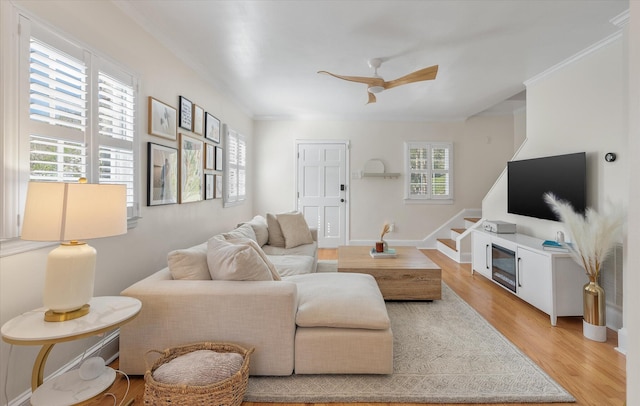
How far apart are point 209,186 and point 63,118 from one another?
2019 millimetres

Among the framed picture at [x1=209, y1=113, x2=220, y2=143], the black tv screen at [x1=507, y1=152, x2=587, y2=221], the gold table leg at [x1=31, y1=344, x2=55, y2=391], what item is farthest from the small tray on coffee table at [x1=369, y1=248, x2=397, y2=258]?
the gold table leg at [x1=31, y1=344, x2=55, y2=391]

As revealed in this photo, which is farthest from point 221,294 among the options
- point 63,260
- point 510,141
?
point 510,141

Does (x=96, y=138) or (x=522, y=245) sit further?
(x=522, y=245)

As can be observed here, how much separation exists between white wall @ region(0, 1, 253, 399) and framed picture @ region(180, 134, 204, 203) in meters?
0.11

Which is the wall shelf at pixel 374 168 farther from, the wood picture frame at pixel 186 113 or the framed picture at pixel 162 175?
the framed picture at pixel 162 175

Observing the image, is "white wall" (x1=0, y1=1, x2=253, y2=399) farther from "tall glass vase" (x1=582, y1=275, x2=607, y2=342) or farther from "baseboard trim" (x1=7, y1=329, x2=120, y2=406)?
"tall glass vase" (x1=582, y1=275, x2=607, y2=342)

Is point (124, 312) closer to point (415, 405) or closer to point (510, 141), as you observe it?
point (415, 405)

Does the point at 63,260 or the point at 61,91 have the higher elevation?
the point at 61,91

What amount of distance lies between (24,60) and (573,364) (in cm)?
→ 370

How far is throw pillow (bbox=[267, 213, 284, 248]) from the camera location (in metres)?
4.05

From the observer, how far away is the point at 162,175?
265 cm

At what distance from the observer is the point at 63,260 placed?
133cm

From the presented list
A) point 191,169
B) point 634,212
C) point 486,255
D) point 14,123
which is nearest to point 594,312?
point 486,255

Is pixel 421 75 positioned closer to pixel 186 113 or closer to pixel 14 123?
pixel 186 113
